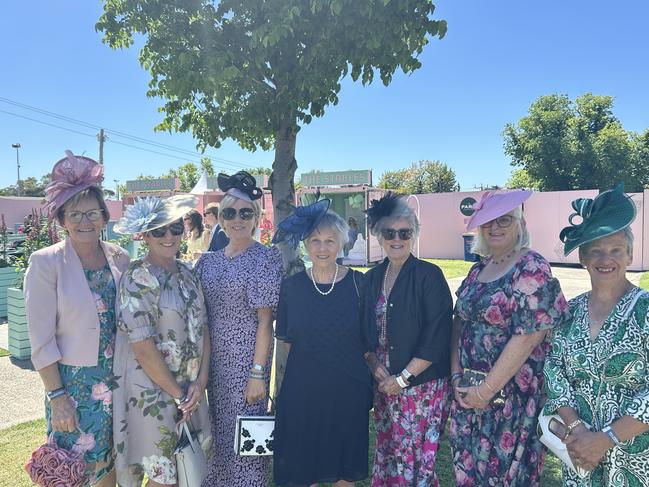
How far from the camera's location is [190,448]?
8.14 feet

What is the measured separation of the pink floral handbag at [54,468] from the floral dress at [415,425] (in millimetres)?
1679

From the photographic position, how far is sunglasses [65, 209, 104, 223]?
8.10ft

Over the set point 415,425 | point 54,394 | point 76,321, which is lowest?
point 415,425

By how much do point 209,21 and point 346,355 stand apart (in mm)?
2350

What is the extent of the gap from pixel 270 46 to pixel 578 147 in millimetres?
25298

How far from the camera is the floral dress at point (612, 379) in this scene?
1.98 m

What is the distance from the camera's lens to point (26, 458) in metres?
3.75

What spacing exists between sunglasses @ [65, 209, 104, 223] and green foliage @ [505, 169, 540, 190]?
87.3ft

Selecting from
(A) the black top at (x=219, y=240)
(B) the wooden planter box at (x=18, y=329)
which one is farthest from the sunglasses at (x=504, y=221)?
(B) the wooden planter box at (x=18, y=329)

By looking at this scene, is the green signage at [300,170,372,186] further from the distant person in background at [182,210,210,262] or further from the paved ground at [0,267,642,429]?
the paved ground at [0,267,642,429]

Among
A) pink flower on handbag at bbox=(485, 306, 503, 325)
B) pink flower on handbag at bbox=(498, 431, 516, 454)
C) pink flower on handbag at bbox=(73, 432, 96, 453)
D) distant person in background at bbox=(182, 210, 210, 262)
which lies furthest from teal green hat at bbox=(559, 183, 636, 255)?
distant person in background at bbox=(182, 210, 210, 262)


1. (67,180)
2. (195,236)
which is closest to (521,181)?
(195,236)

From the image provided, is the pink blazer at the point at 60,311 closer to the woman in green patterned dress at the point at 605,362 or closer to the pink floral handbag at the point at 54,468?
the pink floral handbag at the point at 54,468

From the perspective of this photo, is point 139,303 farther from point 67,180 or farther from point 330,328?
point 330,328
